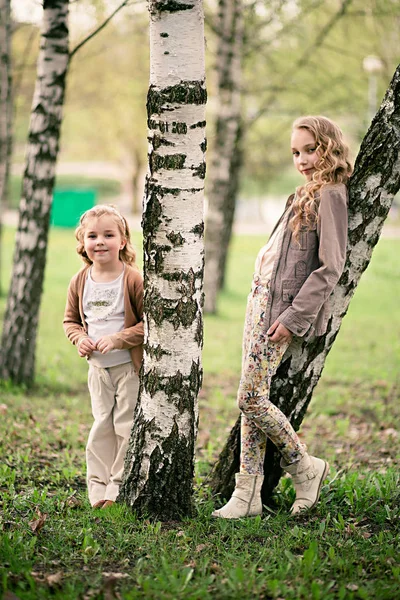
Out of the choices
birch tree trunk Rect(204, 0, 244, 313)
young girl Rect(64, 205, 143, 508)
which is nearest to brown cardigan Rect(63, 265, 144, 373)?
young girl Rect(64, 205, 143, 508)

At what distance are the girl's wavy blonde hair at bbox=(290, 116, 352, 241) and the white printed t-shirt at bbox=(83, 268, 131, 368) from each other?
1.12 meters

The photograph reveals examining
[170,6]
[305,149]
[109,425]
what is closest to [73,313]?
Answer: [109,425]

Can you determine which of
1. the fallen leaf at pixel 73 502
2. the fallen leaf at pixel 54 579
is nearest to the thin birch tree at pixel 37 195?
the fallen leaf at pixel 73 502

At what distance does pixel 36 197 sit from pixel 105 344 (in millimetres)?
3384

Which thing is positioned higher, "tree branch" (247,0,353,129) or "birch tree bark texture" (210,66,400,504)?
"tree branch" (247,0,353,129)

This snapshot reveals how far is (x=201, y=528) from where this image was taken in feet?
12.8

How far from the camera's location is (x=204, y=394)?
8.36 metres

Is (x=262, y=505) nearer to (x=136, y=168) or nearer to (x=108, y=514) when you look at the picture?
(x=108, y=514)

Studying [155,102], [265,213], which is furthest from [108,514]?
Answer: [265,213]

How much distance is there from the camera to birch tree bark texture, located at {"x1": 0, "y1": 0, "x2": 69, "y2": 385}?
6.88 meters

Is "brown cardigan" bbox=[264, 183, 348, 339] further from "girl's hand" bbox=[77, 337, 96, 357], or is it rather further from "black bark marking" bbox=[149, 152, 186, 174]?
"girl's hand" bbox=[77, 337, 96, 357]

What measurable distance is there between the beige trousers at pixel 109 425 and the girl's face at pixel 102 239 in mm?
642

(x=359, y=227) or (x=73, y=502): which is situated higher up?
(x=359, y=227)

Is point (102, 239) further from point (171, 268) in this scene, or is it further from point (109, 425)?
point (109, 425)
